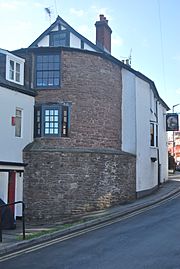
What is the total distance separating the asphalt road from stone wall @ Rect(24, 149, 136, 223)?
519 cm

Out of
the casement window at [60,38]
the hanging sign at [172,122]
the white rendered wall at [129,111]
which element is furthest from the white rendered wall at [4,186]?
the hanging sign at [172,122]

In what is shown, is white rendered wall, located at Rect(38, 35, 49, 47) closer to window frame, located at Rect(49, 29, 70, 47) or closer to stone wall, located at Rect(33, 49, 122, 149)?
window frame, located at Rect(49, 29, 70, 47)

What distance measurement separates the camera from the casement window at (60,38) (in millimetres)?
24844

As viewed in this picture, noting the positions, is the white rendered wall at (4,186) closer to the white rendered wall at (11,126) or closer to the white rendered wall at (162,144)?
the white rendered wall at (11,126)

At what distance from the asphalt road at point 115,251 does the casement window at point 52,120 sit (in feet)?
23.8

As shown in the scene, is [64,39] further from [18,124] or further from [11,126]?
[11,126]

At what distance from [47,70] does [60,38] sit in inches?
185

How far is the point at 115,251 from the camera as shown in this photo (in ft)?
34.1

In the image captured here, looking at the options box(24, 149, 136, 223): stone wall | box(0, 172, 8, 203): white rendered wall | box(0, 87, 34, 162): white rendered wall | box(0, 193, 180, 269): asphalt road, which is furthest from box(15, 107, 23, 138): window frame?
box(0, 193, 180, 269): asphalt road

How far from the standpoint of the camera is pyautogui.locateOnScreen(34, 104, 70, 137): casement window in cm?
2073

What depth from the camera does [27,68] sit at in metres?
21.5

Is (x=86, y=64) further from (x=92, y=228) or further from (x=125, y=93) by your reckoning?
(x=92, y=228)

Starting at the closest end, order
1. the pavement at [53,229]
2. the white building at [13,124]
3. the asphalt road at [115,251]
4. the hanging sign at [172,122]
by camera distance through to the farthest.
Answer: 1. the asphalt road at [115,251]
2. the pavement at [53,229]
3. the white building at [13,124]
4. the hanging sign at [172,122]

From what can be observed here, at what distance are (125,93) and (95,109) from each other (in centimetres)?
350
